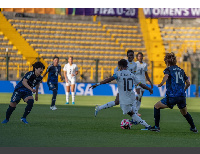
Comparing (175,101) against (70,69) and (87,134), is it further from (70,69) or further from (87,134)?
(70,69)

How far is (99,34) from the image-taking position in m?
37.8

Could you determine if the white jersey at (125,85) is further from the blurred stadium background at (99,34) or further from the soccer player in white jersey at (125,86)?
the blurred stadium background at (99,34)

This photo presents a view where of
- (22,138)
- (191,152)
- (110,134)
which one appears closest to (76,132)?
(110,134)

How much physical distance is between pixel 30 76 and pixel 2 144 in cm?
358

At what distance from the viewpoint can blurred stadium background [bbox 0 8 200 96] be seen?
34.8 metres

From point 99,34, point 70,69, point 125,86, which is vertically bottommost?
point 125,86

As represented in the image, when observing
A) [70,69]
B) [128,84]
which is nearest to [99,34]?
[70,69]

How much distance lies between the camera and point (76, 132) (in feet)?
34.2

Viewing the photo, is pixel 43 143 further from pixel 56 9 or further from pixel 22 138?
pixel 56 9

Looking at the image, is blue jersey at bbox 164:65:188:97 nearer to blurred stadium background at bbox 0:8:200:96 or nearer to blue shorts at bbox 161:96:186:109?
blue shorts at bbox 161:96:186:109

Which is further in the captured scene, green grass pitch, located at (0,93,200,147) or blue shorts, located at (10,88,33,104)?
blue shorts, located at (10,88,33,104)

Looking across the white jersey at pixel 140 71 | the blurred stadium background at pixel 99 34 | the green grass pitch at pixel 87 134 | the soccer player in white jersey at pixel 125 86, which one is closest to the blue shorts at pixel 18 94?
the green grass pitch at pixel 87 134

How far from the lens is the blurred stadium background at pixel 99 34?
34.8 metres

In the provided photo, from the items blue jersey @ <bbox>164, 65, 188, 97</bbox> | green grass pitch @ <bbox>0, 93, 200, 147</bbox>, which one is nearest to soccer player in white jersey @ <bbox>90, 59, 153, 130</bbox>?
green grass pitch @ <bbox>0, 93, 200, 147</bbox>
